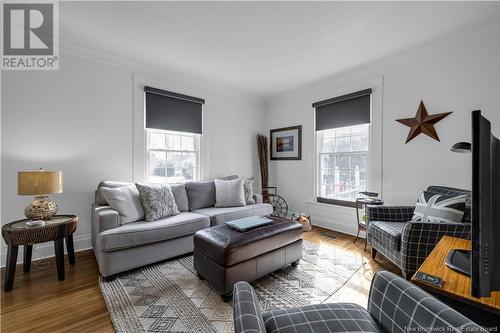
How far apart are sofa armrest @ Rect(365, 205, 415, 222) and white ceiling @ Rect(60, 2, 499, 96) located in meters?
2.10

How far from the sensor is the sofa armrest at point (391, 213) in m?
2.69

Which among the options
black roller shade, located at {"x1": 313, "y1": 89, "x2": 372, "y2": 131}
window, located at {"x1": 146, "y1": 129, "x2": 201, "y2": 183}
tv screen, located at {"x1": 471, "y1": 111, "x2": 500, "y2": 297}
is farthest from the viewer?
window, located at {"x1": 146, "y1": 129, "x2": 201, "y2": 183}

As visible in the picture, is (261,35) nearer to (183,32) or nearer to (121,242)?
(183,32)

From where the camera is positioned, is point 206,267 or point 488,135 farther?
point 206,267

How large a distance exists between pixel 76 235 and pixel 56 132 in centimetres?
136

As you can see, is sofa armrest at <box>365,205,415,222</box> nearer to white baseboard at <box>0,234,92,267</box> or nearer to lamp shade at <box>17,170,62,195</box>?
lamp shade at <box>17,170,62,195</box>

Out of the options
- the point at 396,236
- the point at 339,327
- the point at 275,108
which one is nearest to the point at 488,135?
the point at 339,327

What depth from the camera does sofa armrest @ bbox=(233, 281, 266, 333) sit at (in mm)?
766

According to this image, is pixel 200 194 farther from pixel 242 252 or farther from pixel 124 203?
pixel 242 252

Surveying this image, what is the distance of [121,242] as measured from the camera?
222 cm

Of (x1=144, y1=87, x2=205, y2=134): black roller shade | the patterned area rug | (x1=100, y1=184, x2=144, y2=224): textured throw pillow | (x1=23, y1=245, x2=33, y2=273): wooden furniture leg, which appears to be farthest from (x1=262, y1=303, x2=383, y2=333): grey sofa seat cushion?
(x1=144, y1=87, x2=205, y2=134): black roller shade

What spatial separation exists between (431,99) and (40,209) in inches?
188

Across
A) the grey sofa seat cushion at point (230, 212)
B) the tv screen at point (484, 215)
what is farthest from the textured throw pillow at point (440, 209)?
the grey sofa seat cushion at point (230, 212)

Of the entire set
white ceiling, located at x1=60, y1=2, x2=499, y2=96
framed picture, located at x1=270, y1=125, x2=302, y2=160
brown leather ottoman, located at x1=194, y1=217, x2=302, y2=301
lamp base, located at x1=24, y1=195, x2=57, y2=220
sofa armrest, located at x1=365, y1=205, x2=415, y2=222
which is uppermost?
white ceiling, located at x1=60, y1=2, x2=499, y2=96
